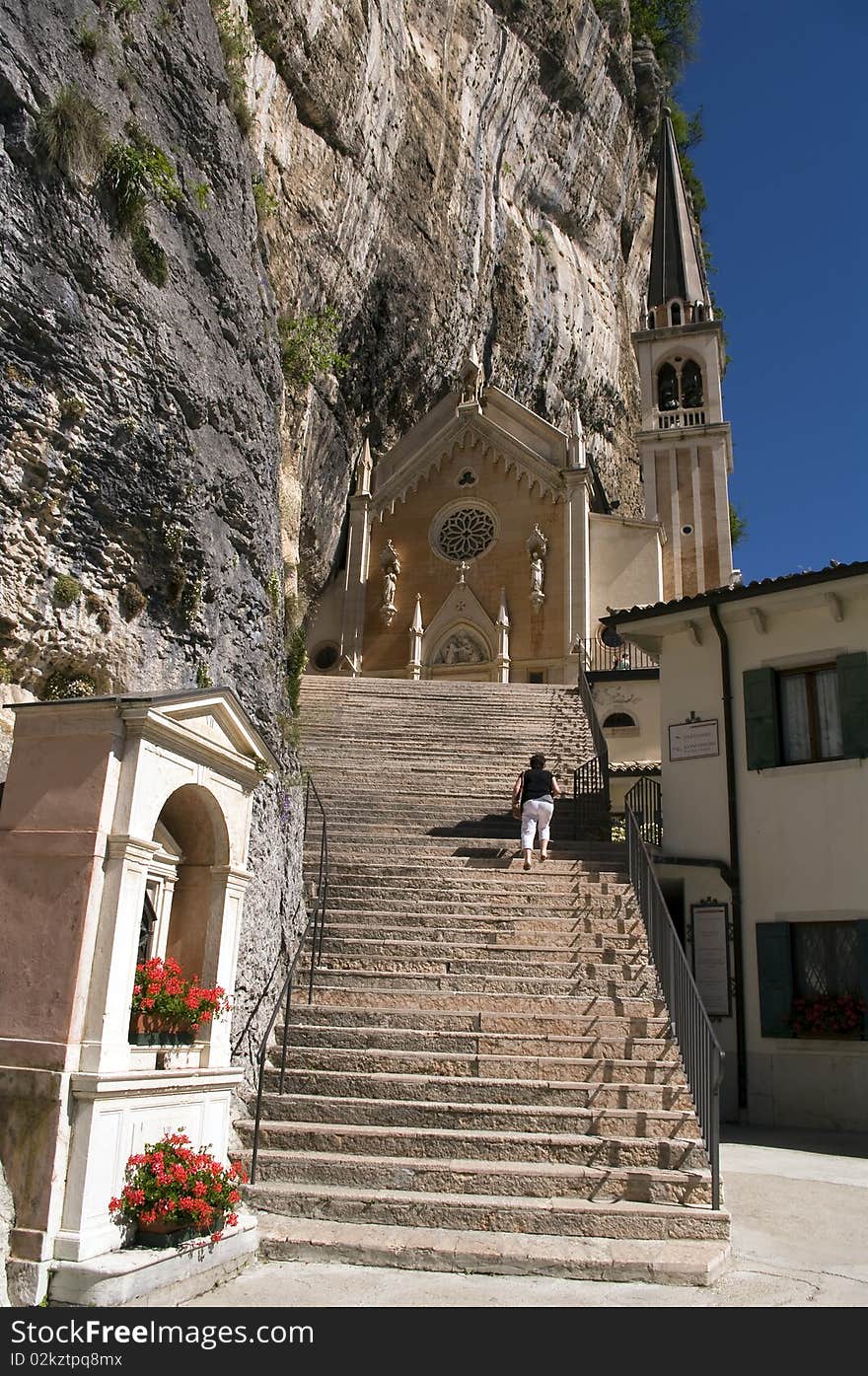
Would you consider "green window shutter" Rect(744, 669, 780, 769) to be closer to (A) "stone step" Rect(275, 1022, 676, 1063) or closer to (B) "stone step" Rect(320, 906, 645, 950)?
(B) "stone step" Rect(320, 906, 645, 950)

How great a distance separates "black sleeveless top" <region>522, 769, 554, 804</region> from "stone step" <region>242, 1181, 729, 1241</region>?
5432 mm

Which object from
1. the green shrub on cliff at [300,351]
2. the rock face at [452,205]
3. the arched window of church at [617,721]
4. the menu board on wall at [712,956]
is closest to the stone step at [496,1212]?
the menu board on wall at [712,956]

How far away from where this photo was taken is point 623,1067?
8.12 meters

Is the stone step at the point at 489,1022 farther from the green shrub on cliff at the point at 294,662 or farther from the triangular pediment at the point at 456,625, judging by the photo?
the triangular pediment at the point at 456,625

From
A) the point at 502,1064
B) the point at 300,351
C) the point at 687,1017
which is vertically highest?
the point at 300,351

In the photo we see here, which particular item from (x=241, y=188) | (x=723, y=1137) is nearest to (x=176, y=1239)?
(x=723, y=1137)

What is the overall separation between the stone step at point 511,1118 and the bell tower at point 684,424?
26881 millimetres

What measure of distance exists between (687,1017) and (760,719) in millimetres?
5802

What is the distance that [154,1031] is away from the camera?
647cm

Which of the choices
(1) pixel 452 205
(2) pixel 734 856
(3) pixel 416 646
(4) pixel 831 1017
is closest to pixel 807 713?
(2) pixel 734 856

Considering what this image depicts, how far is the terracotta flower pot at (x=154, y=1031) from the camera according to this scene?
636 centimetres

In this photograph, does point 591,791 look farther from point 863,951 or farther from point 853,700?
point 863,951

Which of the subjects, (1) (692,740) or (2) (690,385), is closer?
(1) (692,740)

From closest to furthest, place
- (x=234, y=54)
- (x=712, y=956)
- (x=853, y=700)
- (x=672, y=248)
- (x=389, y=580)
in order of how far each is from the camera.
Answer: (x=853, y=700), (x=712, y=956), (x=234, y=54), (x=389, y=580), (x=672, y=248)
